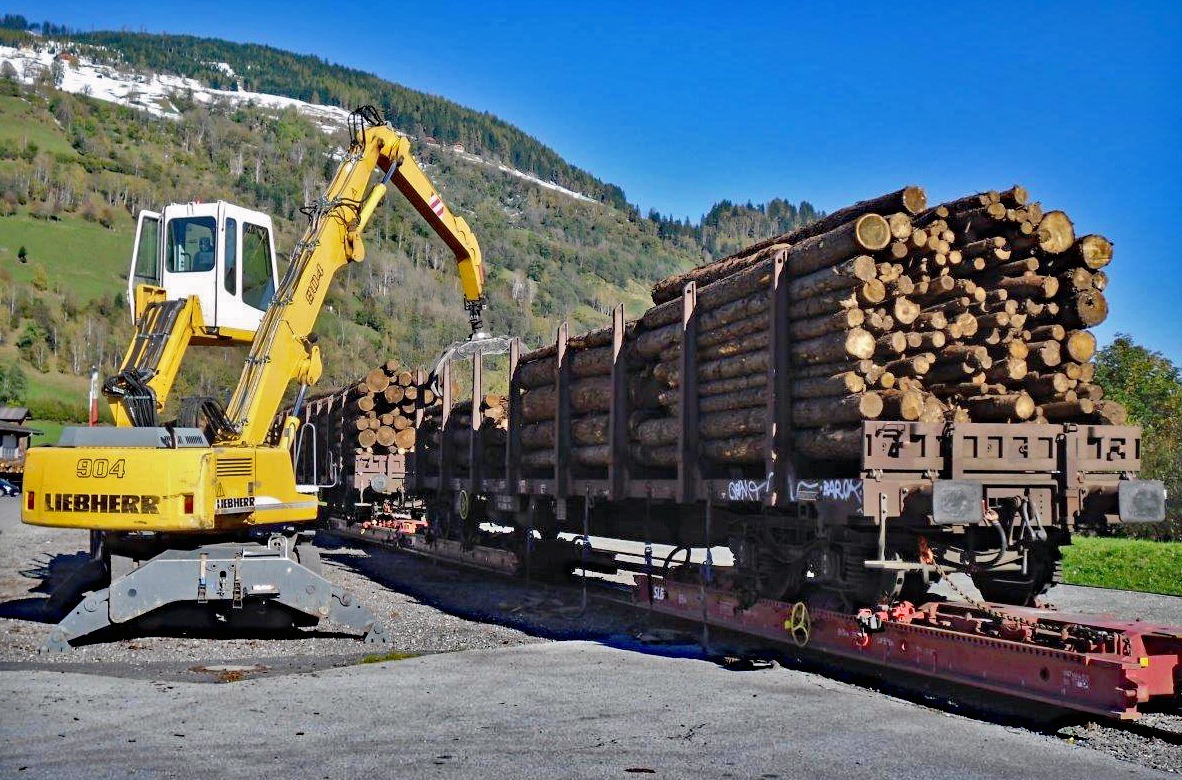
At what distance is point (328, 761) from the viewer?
5758 mm

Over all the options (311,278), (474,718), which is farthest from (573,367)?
(474,718)

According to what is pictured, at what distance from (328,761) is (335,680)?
2.55 meters

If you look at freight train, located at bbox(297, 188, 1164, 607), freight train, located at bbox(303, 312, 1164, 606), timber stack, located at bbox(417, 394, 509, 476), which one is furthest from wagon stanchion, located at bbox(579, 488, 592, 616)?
timber stack, located at bbox(417, 394, 509, 476)

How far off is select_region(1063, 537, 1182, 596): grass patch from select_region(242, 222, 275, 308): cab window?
12135mm

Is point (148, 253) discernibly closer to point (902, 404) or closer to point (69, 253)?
point (902, 404)

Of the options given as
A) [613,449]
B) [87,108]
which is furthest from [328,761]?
[87,108]

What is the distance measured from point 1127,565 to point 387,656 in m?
15.3

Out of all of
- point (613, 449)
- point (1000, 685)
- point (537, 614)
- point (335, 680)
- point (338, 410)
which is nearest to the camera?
point (1000, 685)

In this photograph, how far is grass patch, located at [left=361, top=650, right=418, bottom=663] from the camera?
942cm

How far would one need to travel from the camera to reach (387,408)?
19625mm

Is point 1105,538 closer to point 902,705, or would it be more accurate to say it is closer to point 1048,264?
point 1048,264

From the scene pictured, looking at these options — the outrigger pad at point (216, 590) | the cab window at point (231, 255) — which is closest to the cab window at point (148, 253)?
the cab window at point (231, 255)

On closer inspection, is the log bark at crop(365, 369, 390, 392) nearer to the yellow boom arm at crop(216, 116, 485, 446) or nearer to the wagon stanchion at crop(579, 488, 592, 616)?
the yellow boom arm at crop(216, 116, 485, 446)

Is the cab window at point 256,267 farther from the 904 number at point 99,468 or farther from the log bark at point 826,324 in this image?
the log bark at point 826,324
